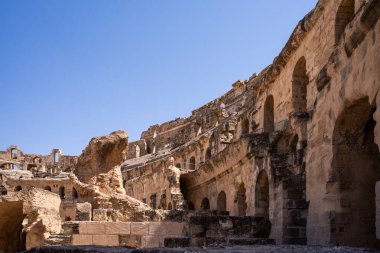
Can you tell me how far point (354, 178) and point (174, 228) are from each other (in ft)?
25.8

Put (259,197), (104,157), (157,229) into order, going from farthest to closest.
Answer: (104,157), (157,229), (259,197)

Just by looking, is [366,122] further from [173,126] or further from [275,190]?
[173,126]

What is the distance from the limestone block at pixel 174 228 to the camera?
13478mm

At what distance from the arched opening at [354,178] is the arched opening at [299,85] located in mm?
9101

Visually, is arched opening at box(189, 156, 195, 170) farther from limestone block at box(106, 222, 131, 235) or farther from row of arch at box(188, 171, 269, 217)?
limestone block at box(106, 222, 131, 235)

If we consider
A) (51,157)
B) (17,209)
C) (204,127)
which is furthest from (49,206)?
(51,157)

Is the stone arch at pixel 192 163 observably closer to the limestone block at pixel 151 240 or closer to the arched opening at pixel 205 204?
the arched opening at pixel 205 204

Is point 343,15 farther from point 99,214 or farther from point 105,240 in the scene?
point 99,214

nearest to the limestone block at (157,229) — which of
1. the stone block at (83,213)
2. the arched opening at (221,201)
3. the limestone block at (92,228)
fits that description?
the limestone block at (92,228)

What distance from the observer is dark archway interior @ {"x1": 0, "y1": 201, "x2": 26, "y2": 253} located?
17.9 meters

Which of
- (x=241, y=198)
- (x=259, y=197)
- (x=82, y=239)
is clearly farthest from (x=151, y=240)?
(x=241, y=198)

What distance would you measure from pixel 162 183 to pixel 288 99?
12675 mm

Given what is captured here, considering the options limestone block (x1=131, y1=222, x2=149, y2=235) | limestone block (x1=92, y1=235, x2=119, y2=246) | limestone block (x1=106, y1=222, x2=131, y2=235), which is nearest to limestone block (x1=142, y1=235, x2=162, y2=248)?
limestone block (x1=131, y1=222, x2=149, y2=235)

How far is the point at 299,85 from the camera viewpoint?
15992 millimetres
